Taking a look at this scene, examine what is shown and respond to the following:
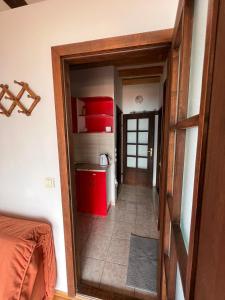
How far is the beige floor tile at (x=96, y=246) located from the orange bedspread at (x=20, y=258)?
0.75m

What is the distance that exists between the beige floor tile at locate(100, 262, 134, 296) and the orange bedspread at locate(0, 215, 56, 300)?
2.08 feet

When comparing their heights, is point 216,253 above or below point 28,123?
below

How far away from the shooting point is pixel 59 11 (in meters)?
1.15

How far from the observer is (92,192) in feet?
9.54

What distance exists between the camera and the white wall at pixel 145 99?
412 cm

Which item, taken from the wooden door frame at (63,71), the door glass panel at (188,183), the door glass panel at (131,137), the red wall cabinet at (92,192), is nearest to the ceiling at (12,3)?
the wooden door frame at (63,71)

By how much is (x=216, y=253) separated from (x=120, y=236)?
2256mm

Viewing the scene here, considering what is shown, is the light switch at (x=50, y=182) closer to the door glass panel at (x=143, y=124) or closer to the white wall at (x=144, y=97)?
the door glass panel at (x=143, y=124)

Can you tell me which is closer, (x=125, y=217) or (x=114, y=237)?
(x=114, y=237)

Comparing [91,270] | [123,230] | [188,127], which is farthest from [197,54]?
[123,230]

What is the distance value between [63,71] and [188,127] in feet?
3.46

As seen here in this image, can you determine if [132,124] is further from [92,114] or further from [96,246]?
[96,246]

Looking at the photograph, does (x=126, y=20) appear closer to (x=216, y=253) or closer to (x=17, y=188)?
(x=216, y=253)

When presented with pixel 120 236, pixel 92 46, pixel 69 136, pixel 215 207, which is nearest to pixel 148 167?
pixel 120 236
